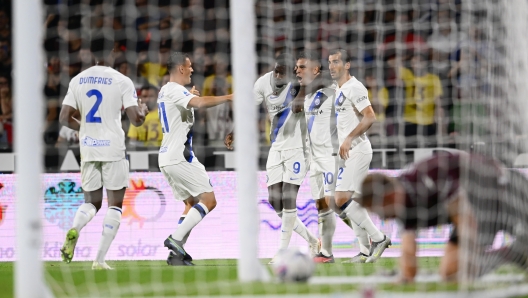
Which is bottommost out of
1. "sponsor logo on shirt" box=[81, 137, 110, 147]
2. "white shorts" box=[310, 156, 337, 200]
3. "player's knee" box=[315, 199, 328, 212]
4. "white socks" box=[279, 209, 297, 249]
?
"white socks" box=[279, 209, 297, 249]

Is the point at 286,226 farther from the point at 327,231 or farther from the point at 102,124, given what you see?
the point at 102,124

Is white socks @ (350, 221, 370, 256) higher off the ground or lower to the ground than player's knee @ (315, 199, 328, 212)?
lower

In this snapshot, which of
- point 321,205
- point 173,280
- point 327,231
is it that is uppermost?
point 321,205

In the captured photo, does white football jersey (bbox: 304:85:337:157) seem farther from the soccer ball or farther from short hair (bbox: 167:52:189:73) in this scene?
the soccer ball

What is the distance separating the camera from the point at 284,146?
9039 mm

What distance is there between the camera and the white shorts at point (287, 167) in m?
8.97

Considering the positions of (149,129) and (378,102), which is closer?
(378,102)

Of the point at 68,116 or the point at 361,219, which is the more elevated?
the point at 68,116

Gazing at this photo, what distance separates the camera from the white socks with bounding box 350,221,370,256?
8930mm

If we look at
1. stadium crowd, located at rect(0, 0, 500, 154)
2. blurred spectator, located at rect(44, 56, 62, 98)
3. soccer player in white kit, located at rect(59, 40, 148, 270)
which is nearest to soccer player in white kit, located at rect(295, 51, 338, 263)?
stadium crowd, located at rect(0, 0, 500, 154)

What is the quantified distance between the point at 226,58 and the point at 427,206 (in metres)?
6.42

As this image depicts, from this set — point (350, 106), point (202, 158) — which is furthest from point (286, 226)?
point (202, 158)

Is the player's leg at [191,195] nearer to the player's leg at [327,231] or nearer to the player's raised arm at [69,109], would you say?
the player's raised arm at [69,109]

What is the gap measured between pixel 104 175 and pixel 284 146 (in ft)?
5.97
